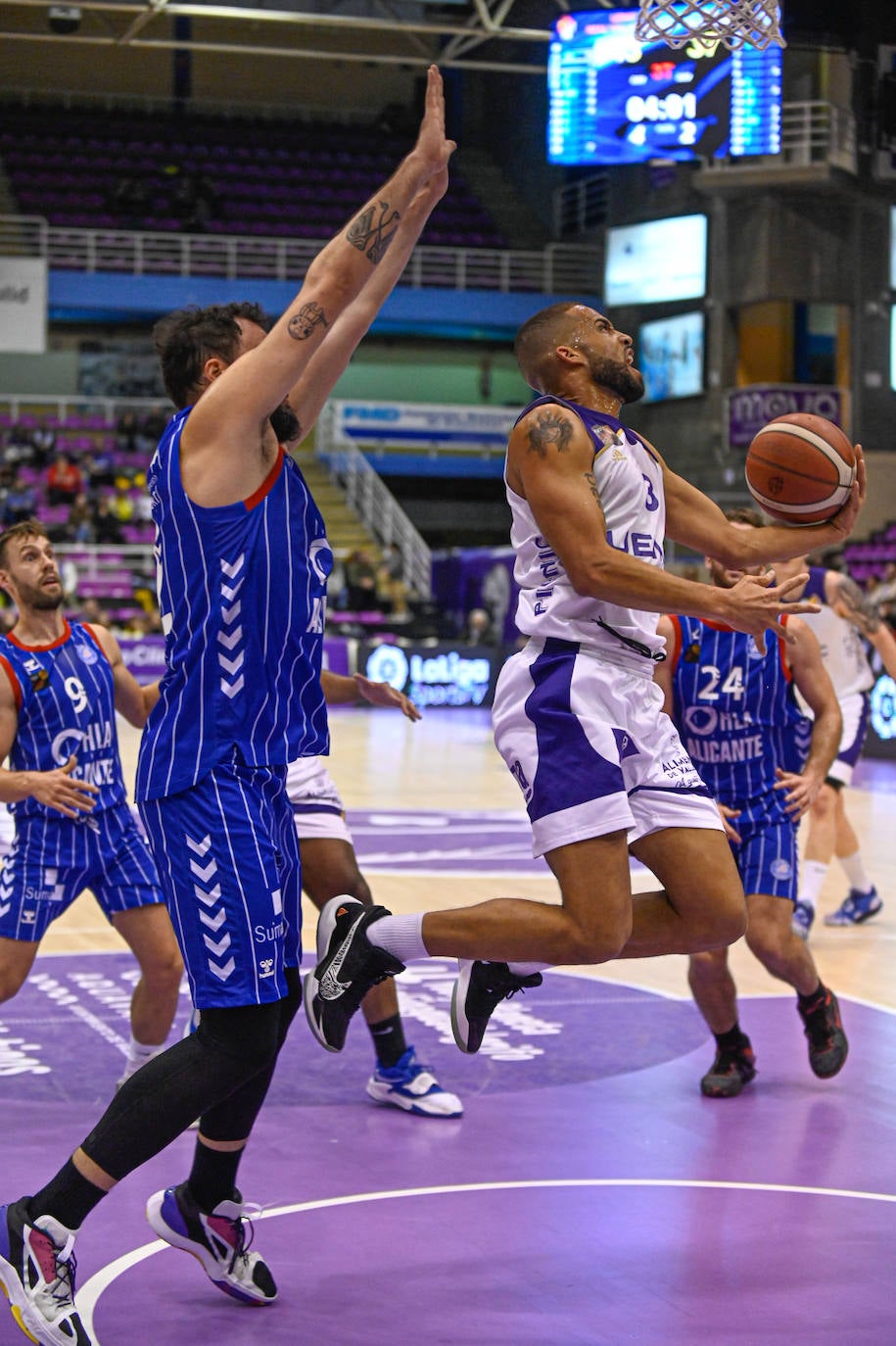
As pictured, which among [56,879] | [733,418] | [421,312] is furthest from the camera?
[421,312]

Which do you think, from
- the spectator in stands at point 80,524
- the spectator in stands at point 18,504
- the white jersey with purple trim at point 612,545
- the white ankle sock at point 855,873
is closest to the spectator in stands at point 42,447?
the spectator in stands at point 18,504

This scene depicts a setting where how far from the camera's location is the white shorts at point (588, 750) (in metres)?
3.87

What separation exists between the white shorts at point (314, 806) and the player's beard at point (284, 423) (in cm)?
183

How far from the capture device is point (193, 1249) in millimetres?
3625

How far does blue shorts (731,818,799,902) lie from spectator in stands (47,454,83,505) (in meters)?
22.3

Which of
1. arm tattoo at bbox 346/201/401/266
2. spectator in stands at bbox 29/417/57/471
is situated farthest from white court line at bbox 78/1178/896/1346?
spectator in stands at bbox 29/417/57/471

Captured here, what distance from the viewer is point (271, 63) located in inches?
1350

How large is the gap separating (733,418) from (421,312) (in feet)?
21.3

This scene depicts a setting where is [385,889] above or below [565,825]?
below

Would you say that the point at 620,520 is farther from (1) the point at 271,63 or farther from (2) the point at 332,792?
(1) the point at 271,63

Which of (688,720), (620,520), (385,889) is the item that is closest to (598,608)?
(620,520)

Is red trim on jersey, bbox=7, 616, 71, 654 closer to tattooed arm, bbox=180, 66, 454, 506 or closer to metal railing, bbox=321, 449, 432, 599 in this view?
tattooed arm, bbox=180, 66, 454, 506

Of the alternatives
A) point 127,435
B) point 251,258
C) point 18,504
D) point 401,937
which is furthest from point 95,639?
point 251,258

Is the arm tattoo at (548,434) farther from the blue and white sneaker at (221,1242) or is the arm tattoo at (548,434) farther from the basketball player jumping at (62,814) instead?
the blue and white sneaker at (221,1242)
